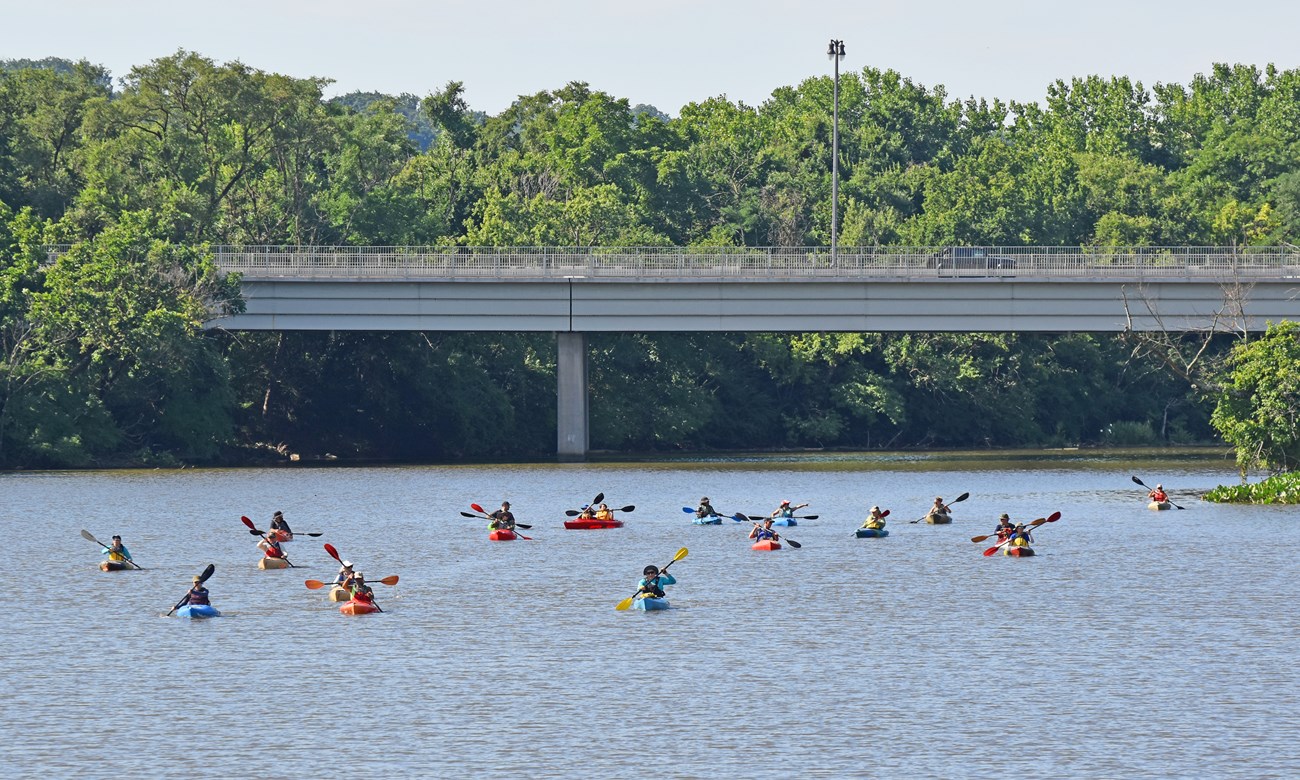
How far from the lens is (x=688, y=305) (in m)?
104

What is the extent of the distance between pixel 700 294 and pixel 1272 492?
3705cm

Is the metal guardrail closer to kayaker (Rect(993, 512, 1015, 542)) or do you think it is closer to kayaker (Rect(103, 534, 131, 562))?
kayaker (Rect(993, 512, 1015, 542))

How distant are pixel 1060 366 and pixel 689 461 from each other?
33.0 meters

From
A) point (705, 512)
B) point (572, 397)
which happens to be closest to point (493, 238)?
point (572, 397)

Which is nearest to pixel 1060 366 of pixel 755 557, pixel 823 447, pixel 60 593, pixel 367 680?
pixel 823 447

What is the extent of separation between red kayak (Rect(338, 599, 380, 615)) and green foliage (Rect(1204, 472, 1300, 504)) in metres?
41.6

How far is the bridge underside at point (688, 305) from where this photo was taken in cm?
10238

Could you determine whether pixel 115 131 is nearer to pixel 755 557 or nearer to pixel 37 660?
pixel 755 557

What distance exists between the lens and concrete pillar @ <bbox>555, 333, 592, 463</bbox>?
350ft

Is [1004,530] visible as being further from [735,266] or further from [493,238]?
[493,238]

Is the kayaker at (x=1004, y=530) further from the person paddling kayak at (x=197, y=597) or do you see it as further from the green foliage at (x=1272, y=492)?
the person paddling kayak at (x=197, y=597)

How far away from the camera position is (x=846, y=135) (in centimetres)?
16438

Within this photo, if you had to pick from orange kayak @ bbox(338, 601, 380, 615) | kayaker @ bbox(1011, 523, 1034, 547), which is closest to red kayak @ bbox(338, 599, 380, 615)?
orange kayak @ bbox(338, 601, 380, 615)

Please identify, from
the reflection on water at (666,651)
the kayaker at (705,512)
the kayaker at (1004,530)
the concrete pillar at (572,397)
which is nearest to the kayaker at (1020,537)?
the kayaker at (1004,530)
